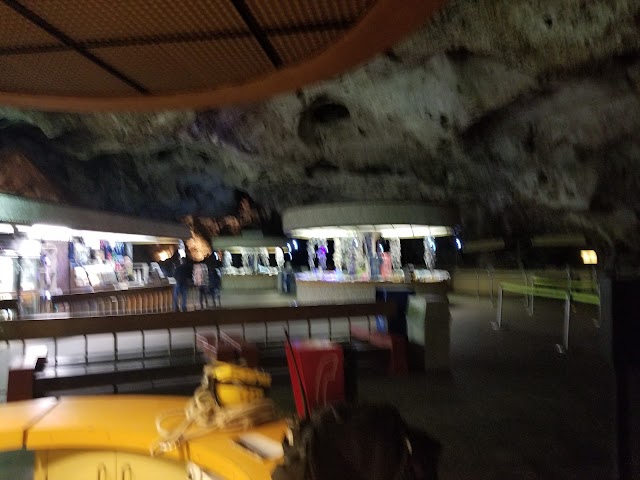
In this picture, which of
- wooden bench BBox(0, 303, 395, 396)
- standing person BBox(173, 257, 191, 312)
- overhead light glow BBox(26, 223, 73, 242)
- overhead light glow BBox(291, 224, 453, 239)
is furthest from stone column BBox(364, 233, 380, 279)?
overhead light glow BBox(26, 223, 73, 242)

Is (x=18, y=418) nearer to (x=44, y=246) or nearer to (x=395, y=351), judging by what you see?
(x=395, y=351)

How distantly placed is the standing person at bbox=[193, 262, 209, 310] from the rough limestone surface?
4.37m

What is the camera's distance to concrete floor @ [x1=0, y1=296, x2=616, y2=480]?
386 cm

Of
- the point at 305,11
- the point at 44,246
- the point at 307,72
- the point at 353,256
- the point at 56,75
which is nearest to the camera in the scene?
the point at 305,11

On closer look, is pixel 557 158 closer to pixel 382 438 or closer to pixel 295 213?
pixel 295 213

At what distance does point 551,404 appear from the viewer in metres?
5.44

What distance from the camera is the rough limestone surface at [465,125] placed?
25.3 feet

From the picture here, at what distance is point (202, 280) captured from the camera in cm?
1702

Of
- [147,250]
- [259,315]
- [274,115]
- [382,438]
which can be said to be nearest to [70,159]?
[147,250]

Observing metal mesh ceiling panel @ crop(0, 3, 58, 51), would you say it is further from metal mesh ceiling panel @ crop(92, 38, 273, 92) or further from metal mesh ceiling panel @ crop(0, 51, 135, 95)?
metal mesh ceiling panel @ crop(92, 38, 273, 92)

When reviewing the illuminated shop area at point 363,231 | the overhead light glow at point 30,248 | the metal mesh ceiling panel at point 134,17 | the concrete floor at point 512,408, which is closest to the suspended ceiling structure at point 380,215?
the illuminated shop area at point 363,231

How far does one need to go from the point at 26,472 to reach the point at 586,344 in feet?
29.3

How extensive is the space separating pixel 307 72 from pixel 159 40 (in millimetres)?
1184

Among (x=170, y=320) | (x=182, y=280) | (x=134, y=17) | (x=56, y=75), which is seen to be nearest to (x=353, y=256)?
(x=182, y=280)
